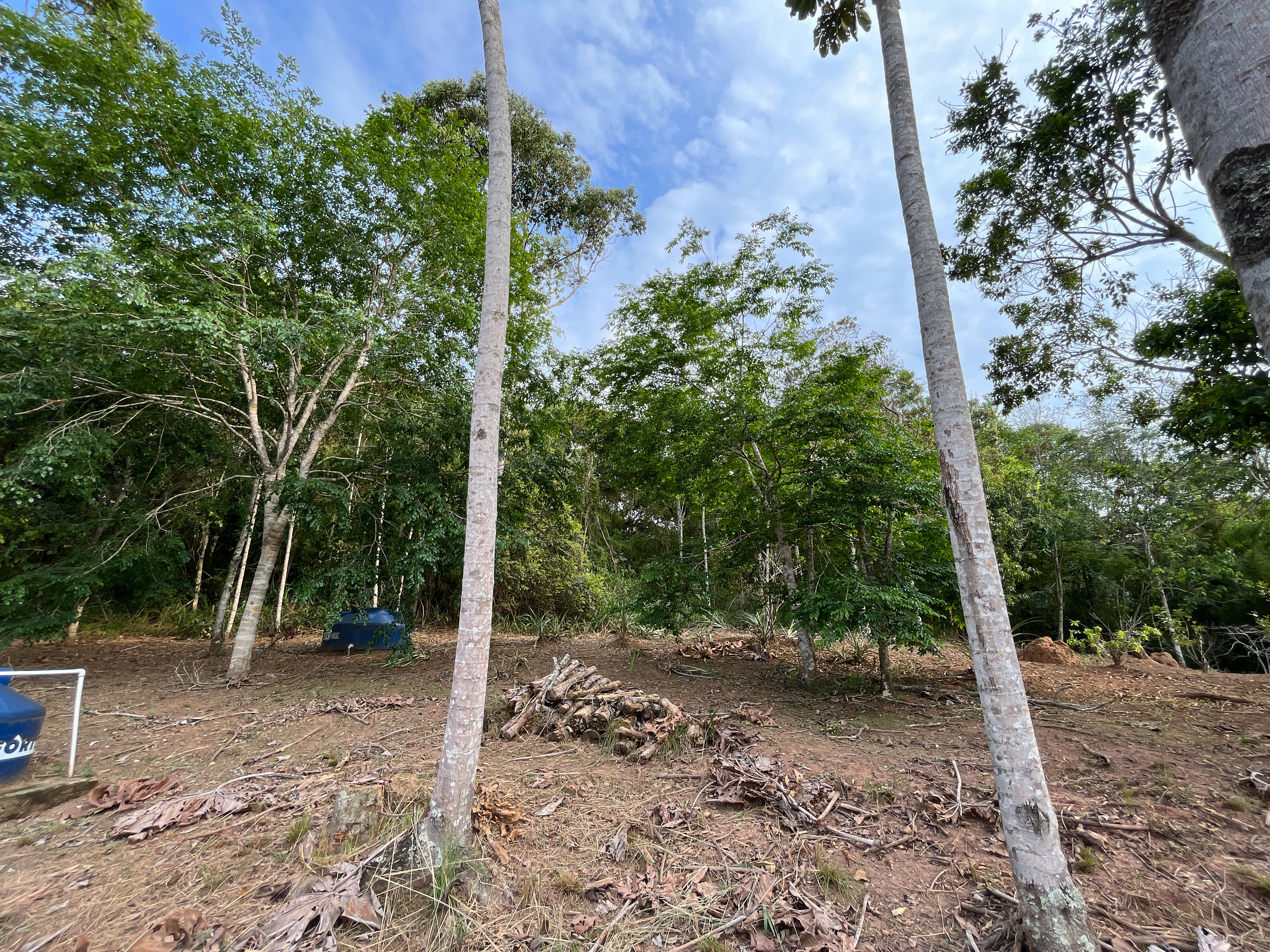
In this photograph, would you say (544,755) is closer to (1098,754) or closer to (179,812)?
(179,812)

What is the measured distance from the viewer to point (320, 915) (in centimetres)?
215

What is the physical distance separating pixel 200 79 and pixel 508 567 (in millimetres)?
8476

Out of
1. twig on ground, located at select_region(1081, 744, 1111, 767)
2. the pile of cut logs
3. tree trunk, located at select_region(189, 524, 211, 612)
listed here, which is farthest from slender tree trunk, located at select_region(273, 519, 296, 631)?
twig on ground, located at select_region(1081, 744, 1111, 767)

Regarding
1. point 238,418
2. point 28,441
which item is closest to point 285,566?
point 238,418

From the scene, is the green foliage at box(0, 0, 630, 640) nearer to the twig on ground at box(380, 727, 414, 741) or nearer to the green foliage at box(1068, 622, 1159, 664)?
the twig on ground at box(380, 727, 414, 741)

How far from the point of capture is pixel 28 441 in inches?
263

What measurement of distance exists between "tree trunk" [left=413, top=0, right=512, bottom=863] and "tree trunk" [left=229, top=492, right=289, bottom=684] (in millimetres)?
4786

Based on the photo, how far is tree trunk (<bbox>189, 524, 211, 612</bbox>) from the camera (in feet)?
33.4

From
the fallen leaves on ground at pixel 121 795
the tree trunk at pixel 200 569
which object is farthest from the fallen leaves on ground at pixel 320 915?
the tree trunk at pixel 200 569

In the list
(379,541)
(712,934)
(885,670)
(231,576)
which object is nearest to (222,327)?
(379,541)

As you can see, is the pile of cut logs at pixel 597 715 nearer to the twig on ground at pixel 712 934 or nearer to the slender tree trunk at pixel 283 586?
the twig on ground at pixel 712 934

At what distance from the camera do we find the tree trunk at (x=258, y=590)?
247 inches

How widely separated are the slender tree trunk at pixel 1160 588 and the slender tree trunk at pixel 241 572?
15459 mm

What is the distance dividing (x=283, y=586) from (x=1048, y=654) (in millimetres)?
13390
